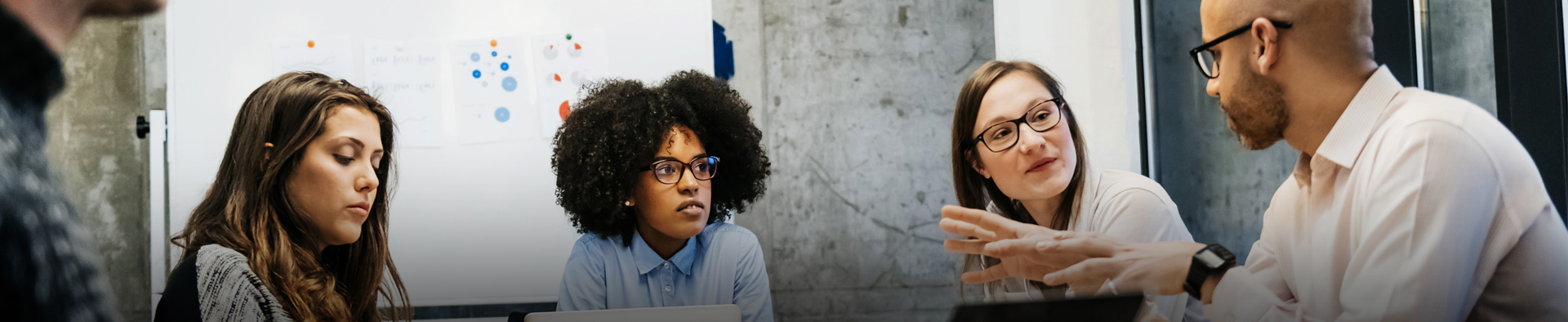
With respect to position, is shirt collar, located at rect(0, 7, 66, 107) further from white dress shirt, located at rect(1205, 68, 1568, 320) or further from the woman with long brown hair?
white dress shirt, located at rect(1205, 68, 1568, 320)

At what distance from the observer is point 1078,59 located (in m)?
1.98

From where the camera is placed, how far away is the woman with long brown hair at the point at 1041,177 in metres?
1.91

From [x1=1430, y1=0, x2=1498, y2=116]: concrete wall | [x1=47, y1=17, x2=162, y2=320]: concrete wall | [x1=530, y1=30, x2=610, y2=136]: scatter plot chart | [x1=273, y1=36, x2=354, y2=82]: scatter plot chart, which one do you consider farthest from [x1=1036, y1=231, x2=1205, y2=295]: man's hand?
[x1=47, y1=17, x2=162, y2=320]: concrete wall

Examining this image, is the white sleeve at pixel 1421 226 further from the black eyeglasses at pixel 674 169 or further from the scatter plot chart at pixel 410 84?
the scatter plot chart at pixel 410 84

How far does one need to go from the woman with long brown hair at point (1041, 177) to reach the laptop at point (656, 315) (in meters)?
0.69

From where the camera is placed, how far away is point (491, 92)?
6.71ft

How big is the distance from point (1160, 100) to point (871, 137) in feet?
2.49

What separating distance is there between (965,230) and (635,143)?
875 mm

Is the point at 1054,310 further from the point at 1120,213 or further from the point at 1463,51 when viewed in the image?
the point at 1463,51

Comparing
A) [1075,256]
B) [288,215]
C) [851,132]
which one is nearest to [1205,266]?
[1075,256]

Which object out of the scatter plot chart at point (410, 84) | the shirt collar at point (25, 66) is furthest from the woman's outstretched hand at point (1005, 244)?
the shirt collar at point (25, 66)

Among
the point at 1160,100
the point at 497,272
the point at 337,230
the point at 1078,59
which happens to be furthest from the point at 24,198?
the point at 1160,100

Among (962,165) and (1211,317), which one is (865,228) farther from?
(1211,317)

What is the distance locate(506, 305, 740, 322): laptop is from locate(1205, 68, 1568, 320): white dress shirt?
1.32 metres
